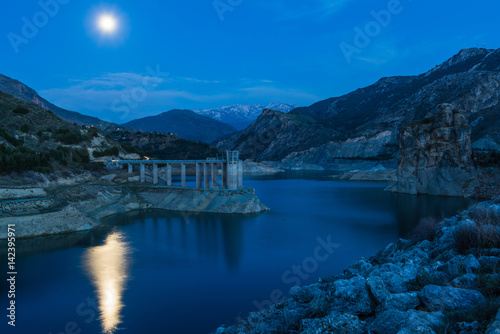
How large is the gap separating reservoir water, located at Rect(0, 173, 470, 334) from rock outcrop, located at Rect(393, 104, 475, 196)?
56.4ft

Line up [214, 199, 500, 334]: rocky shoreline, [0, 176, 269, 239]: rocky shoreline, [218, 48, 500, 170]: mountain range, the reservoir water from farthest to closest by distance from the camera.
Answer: [218, 48, 500, 170]: mountain range, [0, 176, 269, 239]: rocky shoreline, the reservoir water, [214, 199, 500, 334]: rocky shoreline

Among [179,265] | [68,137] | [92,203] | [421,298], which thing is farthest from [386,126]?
[421,298]

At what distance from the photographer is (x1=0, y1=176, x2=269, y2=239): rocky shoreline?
3188 centimetres

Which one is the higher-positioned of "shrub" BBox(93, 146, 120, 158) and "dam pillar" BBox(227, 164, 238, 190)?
"shrub" BBox(93, 146, 120, 158)

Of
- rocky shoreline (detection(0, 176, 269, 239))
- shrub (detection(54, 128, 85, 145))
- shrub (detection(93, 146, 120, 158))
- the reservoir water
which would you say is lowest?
the reservoir water

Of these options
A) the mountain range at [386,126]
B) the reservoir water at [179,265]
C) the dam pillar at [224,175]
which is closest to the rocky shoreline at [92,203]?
the reservoir water at [179,265]

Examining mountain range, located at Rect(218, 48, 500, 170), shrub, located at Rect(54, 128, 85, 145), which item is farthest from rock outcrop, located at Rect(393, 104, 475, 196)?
shrub, located at Rect(54, 128, 85, 145)

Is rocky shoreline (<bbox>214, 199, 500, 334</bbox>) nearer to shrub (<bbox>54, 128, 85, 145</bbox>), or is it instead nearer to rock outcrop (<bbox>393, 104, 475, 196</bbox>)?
rock outcrop (<bbox>393, 104, 475, 196</bbox>)

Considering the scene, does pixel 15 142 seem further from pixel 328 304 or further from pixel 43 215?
pixel 328 304

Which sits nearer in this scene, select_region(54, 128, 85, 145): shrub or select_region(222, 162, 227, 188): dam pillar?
select_region(222, 162, 227, 188): dam pillar

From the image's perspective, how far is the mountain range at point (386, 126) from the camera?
106m

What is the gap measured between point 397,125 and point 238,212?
106 m

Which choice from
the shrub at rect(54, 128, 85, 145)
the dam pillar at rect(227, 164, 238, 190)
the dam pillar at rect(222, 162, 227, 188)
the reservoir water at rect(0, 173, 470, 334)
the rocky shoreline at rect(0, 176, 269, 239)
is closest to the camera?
the reservoir water at rect(0, 173, 470, 334)

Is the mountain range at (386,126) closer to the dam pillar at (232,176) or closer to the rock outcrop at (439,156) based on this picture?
the rock outcrop at (439,156)
